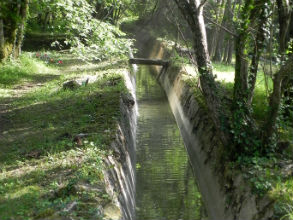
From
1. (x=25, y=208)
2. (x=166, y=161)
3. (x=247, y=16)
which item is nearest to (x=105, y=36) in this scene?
(x=166, y=161)

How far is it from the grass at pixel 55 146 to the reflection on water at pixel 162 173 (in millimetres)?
1974

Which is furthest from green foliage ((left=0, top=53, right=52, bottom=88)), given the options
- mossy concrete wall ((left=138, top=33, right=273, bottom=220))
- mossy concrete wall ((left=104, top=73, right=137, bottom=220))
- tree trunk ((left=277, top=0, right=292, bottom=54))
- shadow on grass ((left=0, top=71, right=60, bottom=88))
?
tree trunk ((left=277, top=0, right=292, bottom=54))

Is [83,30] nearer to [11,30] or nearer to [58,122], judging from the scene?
[58,122]

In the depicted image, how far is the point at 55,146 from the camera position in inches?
340

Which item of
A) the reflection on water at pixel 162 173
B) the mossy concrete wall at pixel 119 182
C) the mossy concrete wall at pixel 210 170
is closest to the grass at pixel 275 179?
the mossy concrete wall at pixel 210 170

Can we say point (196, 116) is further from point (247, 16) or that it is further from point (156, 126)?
point (247, 16)

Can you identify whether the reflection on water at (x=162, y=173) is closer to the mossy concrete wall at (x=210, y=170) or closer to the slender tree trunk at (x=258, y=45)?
the mossy concrete wall at (x=210, y=170)

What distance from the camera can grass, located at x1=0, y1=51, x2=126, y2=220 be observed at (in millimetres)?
6062

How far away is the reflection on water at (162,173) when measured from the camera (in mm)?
9633

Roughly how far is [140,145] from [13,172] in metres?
6.85

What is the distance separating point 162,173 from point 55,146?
3975 millimetres

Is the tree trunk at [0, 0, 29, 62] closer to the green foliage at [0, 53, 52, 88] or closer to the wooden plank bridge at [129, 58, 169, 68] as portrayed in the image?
the green foliage at [0, 53, 52, 88]

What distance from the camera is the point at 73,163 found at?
7.59 m

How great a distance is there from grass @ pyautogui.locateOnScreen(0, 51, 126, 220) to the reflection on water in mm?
1974
